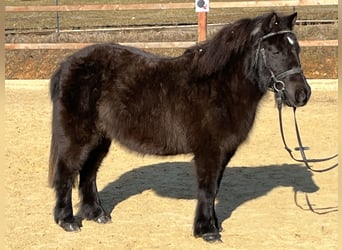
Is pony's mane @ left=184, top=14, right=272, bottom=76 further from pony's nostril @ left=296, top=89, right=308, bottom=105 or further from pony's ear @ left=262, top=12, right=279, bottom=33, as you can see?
pony's nostril @ left=296, top=89, right=308, bottom=105

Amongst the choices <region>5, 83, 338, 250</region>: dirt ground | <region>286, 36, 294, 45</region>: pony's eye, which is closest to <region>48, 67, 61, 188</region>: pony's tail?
<region>5, 83, 338, 250</region>: dirt ground

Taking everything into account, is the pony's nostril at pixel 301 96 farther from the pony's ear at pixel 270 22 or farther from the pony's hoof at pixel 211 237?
the pony's hoof at pixel 211 237

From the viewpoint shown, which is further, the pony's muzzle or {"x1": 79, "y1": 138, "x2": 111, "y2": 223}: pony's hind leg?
{"x1": 79, "y1": 138, "x2": 111, "y2": 223}: pony's hind leg

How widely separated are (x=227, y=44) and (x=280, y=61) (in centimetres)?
48

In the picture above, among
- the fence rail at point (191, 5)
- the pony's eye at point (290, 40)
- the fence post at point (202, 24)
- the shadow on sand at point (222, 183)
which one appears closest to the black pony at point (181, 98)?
the pony's eye at point (290, 40)

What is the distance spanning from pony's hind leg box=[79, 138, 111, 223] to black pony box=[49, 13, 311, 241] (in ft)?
0.60

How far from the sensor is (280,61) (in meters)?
4.66

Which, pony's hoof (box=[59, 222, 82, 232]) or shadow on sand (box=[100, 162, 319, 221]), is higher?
pony's hoof (box=[59, 222, 82, 232])

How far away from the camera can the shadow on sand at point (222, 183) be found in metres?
6.18

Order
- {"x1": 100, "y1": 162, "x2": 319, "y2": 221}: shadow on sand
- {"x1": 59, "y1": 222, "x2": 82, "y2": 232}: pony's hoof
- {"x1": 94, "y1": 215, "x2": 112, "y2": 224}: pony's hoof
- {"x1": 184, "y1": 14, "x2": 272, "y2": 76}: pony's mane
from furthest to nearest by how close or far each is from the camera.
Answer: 1. {"x1": 100, "y1": 162, "x2": 319, "y2": 221}: shadow on sand
2. {"x1": 94, "y1": 215, "x2": 112, "y2": 224}: pony's hoof
3. {"x1": 59, "y1": 222, "x2": 82, "y2": 232}: pony's hoof
4. {"x1": 184, "y1": 14, "x2": 272, "y2": 76}: pony's mane

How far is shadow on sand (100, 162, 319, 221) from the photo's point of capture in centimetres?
618

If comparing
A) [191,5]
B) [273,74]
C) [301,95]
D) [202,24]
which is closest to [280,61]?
[273,74]

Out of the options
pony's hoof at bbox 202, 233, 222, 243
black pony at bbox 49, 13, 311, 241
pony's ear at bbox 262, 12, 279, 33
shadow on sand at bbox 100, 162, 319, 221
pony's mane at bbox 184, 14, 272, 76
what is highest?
pony's ear at bbox 262, 12, 279, 33

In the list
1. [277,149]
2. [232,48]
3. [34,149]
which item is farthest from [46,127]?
[232,48]
